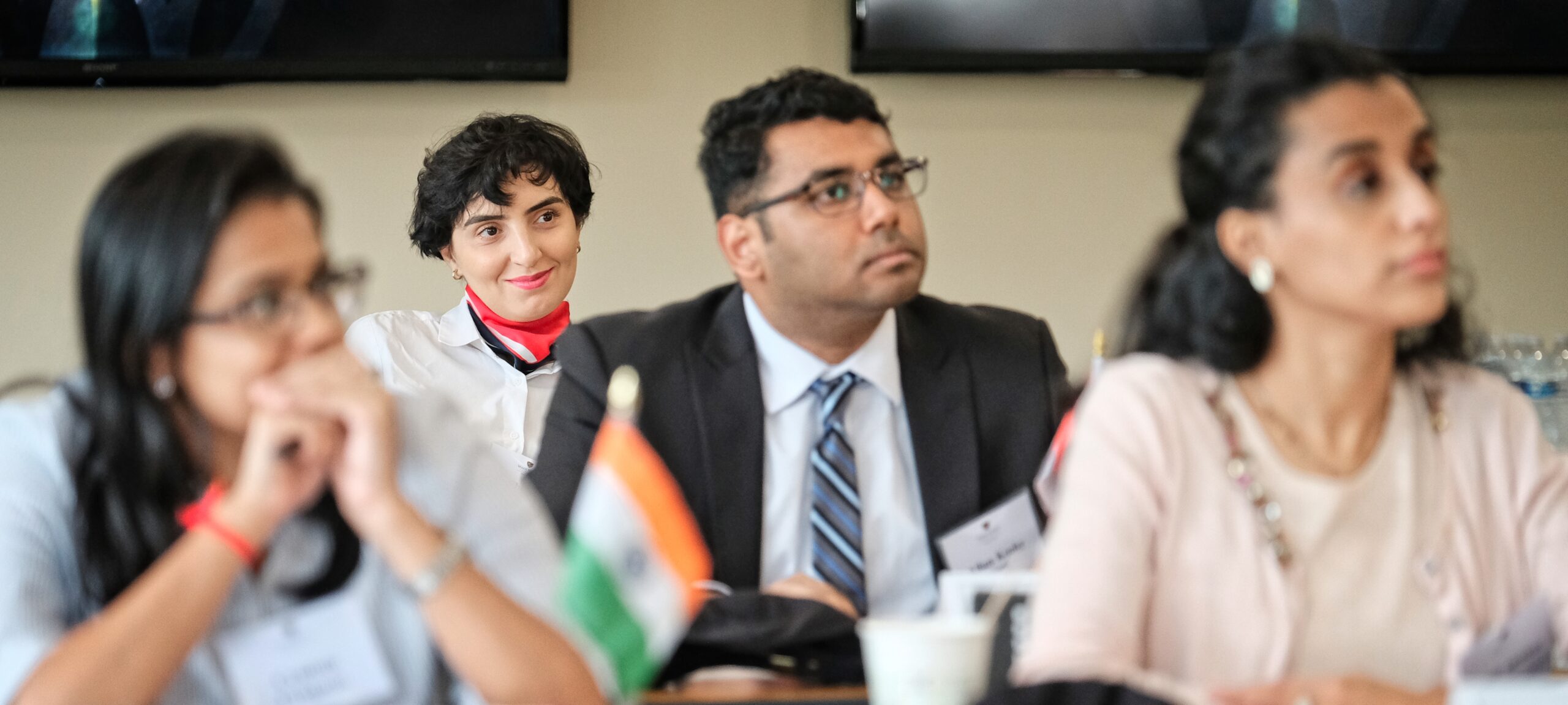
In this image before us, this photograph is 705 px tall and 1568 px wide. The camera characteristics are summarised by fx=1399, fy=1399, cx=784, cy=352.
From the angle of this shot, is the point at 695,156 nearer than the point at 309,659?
No

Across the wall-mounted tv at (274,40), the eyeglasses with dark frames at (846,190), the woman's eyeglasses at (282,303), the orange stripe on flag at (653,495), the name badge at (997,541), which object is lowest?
the name badge at (997,541)

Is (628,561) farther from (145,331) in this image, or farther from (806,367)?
(806,367)

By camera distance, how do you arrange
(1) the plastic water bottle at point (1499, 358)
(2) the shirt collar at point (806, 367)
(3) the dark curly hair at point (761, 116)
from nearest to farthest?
(2) the shirt collar at point (806, 367) → (3) the dark curly hair at point (761, 116) → (1) the plastic water bottle at point (1499, 358)

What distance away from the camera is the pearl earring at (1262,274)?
161 cm

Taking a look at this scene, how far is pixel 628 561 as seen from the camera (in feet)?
4.40

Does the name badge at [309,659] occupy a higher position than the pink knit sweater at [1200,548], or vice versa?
the pink knit sweater at [1200,548]

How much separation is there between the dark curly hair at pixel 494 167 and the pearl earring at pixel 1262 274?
6.84ft

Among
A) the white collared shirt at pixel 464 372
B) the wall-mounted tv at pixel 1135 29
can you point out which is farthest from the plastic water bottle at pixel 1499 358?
the white collared shirt at pixel 464 372

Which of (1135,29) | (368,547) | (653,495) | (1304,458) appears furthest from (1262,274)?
(1135,29)

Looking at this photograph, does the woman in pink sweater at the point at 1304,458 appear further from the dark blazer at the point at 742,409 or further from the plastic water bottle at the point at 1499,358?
the plastic water bottle at the point at 1499,358

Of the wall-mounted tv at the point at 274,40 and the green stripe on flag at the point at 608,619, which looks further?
the wall-mounted tv at the point at 274,40

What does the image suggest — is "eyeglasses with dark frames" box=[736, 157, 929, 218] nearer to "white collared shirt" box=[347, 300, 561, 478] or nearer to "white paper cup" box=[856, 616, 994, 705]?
"white collared shirt" box=[347, 300, 561, 478]

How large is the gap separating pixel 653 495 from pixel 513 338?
209 centimetres

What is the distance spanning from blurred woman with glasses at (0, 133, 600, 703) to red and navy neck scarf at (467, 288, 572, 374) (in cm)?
179
